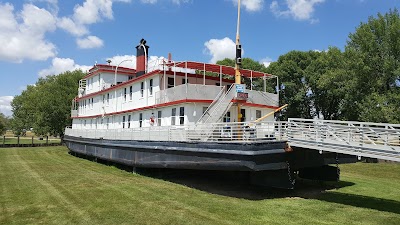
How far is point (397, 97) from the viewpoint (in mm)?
32531

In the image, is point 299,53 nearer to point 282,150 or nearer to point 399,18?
point 399,18

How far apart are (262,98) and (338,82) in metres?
25.4

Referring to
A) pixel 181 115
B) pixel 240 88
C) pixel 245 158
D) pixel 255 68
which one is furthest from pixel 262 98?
pixel 255 68

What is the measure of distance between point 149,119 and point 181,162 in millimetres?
6596

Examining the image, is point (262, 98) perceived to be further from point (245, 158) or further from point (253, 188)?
point (245, 158)

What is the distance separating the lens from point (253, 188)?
55.0ft

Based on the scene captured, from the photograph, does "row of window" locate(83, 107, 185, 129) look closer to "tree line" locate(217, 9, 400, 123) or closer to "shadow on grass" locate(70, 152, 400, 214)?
"shadow on grass" locate(70, 152, 400, 214)

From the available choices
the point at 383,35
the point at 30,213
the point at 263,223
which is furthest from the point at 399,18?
the point at 30,213

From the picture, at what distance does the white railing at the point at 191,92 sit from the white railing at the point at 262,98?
2144mm

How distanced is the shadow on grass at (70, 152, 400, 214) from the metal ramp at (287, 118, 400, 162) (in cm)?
244

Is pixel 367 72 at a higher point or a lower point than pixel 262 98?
higher

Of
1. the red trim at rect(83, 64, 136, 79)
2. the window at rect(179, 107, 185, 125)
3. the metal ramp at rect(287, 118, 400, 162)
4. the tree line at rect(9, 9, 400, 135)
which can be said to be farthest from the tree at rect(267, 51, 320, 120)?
the metal ramp at rect(287, 118, 400, 162)

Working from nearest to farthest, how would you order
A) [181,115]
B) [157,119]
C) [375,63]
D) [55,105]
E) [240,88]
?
[240,88]
[181,115]
[157,119]
[375,63]
[55,105]

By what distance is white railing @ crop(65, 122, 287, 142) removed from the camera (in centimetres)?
1434
